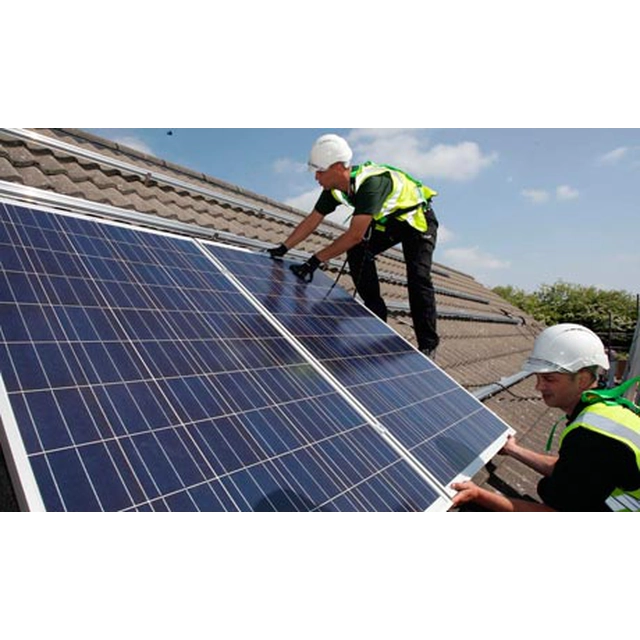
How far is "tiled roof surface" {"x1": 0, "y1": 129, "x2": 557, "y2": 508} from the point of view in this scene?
11.6ft

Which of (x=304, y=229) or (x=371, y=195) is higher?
(x=371, y=195)

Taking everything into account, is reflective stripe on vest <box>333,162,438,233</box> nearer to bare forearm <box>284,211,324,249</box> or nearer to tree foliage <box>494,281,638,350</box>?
bare forearm <box>284,211,324,249</box>

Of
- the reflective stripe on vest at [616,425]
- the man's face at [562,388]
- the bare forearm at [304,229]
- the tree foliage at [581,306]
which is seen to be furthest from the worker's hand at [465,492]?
the tree foliage at [581,306]

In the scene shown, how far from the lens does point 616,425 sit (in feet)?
7.40

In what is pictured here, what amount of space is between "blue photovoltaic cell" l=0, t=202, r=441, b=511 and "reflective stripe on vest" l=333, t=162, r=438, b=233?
2.12m

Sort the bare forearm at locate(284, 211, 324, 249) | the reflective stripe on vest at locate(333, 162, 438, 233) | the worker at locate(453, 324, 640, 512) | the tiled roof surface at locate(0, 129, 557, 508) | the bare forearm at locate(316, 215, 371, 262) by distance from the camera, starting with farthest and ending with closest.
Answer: the bare forearm at locate(284, 211, 324, 249) < the reflective stripe on vest at locate(333, 162, 438, 233) < the bare forearm at locate(316, 215, 371, 262) < the tiled roof surface at locate(0, 129, 557, 508) < the worker at locate(453, 324, 640, 512)

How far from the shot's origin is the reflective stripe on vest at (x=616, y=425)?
7.23 feet

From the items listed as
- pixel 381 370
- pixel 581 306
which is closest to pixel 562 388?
pixel 381 370

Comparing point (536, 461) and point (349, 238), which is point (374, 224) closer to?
point (349, 238)

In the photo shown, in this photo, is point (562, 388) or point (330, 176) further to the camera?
point (330, 176)

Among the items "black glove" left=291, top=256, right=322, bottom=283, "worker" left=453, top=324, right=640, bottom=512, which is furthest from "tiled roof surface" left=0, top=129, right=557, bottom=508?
"black glove" left=291, top=256, right=322, bottom=283

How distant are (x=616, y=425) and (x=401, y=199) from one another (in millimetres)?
2869
